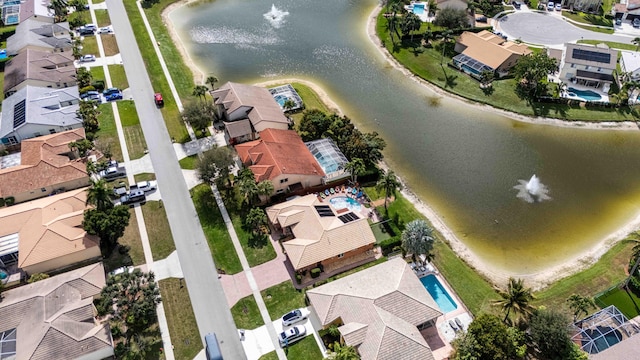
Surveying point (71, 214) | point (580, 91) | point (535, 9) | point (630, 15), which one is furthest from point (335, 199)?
point (630, 15)

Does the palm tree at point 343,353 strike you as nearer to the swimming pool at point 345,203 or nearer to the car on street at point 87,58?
the swimming pool at point 345,203

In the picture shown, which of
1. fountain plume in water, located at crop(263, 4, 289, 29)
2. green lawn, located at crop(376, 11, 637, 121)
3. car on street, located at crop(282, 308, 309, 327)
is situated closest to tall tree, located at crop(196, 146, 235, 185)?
car on street, located at crop(282, 308, 309, 327)

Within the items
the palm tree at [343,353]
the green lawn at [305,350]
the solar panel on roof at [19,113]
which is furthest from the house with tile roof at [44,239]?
the palm tree at [343,353]

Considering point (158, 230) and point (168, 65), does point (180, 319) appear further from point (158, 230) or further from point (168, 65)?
point (168, 65)

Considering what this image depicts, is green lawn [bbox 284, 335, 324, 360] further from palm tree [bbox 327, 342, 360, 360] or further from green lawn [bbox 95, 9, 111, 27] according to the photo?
green lawn [bbox 95, 9, 111, 27]

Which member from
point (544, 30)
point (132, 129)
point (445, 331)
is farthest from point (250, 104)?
point (544, 30)

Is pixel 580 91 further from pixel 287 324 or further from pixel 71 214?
pixel 71 214
